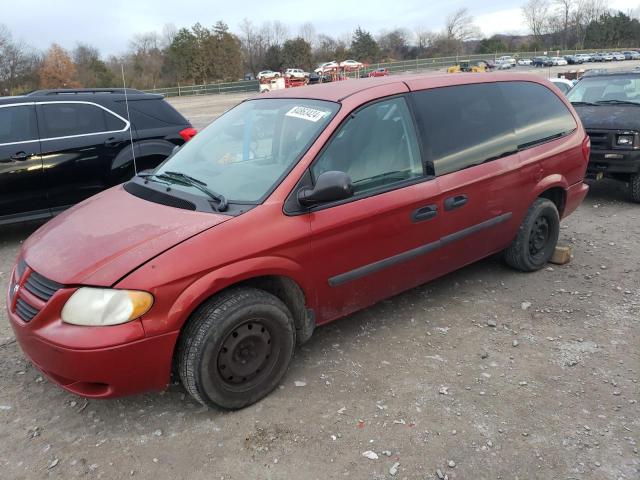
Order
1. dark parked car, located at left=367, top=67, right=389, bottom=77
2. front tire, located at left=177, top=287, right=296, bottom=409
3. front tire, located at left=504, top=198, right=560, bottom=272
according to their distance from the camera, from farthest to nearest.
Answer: dark parked car, located at left=367, top=67, right=389, bottom=77, front tire, located at left=504, top=198, right=560, bottom=272, front tire, located at left=177, top=287, right=296, bottom=409

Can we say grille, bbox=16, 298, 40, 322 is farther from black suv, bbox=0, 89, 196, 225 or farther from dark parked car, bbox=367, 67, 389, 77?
black suv, bbox=0, 89, 196, 225

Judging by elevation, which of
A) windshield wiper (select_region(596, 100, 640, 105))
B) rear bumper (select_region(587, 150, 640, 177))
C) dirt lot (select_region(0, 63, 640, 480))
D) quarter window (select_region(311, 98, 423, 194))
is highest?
windshield wiper (select_region(596, 100, 640, 105))

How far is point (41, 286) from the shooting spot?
275 centimetres

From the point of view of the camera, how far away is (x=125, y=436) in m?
2.85

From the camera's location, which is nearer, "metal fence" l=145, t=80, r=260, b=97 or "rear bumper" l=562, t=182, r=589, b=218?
"rear bumper" l=562, t=182, r=589, b=218

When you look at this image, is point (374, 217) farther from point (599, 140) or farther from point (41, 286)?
point (599, 140)

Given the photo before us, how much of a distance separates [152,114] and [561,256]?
5241mm

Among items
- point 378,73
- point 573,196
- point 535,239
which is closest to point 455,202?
point 535,239

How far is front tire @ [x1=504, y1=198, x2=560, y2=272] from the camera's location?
4547 mm

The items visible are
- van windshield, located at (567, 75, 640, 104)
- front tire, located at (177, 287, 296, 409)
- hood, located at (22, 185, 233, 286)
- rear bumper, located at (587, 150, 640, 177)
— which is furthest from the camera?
van windshield, located at (567, 75, 640, 104)

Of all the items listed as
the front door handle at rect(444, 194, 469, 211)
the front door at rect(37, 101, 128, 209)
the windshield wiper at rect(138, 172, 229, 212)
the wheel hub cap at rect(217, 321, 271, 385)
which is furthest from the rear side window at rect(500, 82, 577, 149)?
the front door at rect(37, 101, 128, 209)

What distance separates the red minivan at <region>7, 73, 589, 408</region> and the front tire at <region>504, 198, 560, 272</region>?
0.04 m

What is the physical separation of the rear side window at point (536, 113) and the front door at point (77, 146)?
4.63 meters

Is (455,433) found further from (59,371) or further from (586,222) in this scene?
(586,222)
